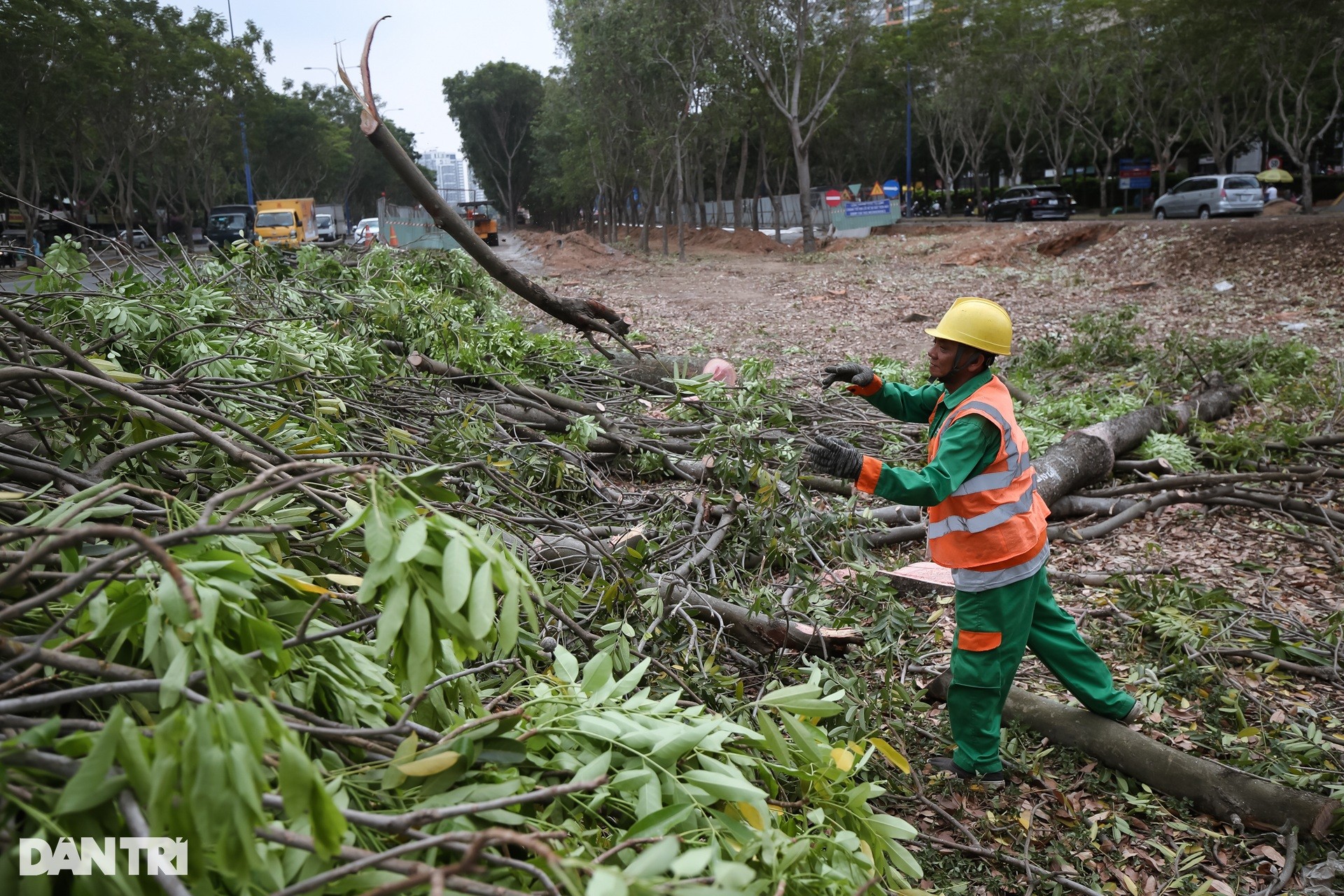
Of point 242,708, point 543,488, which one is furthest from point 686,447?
point 242,708

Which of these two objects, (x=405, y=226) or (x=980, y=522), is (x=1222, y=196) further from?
(x=980, y=522)

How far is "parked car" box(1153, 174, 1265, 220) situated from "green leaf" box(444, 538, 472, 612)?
28.3 metres

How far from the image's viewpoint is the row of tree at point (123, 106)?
20.5 metres

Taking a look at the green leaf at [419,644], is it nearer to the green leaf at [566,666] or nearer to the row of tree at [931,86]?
the green leaf at [566,666]

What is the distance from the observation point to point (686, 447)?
5352mm

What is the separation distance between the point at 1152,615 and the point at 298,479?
3.79 m

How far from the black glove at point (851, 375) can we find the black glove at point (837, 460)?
0.66 meters

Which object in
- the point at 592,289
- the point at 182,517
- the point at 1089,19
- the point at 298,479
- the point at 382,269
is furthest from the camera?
the point at 1089,19

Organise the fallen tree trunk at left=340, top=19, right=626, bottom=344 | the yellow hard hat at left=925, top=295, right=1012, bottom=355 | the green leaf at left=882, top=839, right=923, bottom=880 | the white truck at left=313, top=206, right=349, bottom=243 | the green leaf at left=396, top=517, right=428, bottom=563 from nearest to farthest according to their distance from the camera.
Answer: the green leaf at left=396, top=517, right=428, bottom=563
the green leaf at left=882, top=839, right=923, bottom=880
the yellow hard hat at left=925, top=295, right=1012, bottom=355
the fallen tree trunk at left=340, top=19, right=626, bottom=344
the white truck at left=313, top=206, right=349, bottom=243

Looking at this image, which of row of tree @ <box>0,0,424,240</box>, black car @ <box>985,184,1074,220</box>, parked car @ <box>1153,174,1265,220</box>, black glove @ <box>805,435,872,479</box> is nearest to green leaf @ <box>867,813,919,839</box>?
black glove @ <box>805,435,872,479</box>

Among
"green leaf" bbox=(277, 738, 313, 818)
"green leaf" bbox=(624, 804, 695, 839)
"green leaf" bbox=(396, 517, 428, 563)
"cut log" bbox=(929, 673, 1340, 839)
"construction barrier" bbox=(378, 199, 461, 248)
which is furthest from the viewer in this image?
"construction barrier" bbox=(378, 199, 461, 248)

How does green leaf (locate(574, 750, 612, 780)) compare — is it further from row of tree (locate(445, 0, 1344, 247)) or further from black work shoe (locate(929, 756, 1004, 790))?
row of tree (locate(445, 0, 1344, 247))

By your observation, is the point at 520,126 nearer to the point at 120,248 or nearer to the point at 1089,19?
the point at 1089,19

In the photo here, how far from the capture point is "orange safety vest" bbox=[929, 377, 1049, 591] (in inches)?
122
